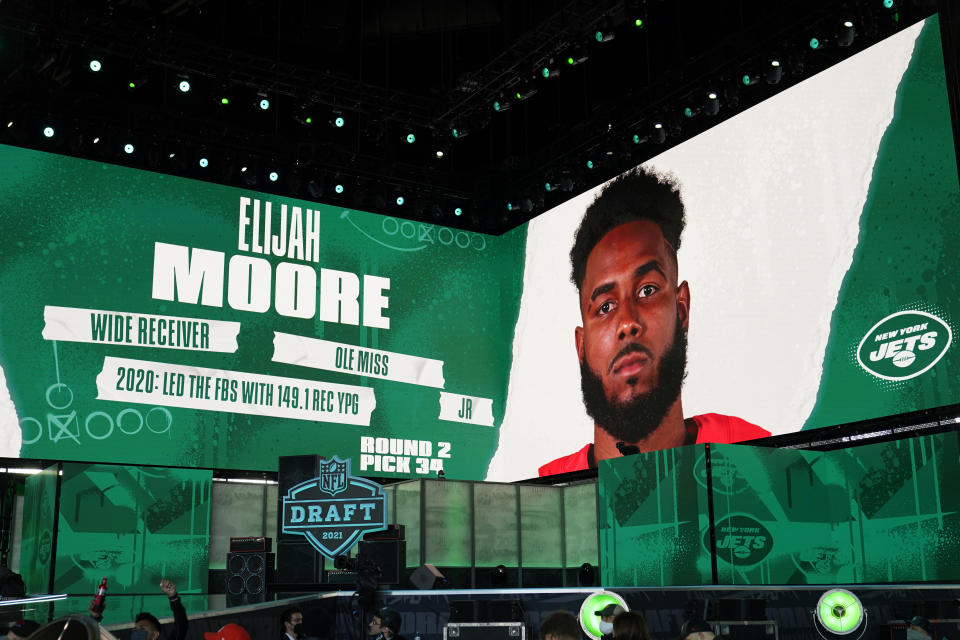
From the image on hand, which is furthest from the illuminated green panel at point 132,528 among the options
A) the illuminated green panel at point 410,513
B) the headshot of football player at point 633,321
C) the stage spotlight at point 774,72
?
the stage spotlight at point 774,72

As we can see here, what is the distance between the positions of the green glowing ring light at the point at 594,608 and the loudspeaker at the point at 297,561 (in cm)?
367

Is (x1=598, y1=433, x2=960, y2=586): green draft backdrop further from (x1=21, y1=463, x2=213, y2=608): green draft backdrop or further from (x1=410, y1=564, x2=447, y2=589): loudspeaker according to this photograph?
(x1=21, y1=463, x2=213, y2=608): green draft backdrop

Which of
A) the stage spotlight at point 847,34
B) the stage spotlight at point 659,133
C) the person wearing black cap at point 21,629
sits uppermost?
the stage spotlight at point 847,34

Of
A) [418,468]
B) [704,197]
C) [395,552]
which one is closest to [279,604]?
[395,552]

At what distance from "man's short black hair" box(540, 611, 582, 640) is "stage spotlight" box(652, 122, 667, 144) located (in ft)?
39.0

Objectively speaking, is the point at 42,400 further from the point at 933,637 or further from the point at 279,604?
the point at 933,637

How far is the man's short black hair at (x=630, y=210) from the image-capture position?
14.1 m

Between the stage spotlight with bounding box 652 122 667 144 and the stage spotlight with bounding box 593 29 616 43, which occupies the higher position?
the stage spotlight with bounding box 593 29 616 43

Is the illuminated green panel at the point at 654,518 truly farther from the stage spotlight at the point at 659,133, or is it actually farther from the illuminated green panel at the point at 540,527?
the stage spotlight at the point at 659,133

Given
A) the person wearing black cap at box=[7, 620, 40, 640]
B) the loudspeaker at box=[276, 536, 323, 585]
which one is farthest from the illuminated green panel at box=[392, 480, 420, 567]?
the person wearing black cap at box=[7, 620, 40, 640]

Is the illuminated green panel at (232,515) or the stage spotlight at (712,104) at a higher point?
the stage spotlight at (712,104)

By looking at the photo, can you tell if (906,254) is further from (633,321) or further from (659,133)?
(633,321)

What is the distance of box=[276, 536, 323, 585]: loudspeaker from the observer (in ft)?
32.8

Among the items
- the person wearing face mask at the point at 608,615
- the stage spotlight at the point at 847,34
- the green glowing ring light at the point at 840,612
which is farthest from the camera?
the stage spotlight at the point at 847,34
